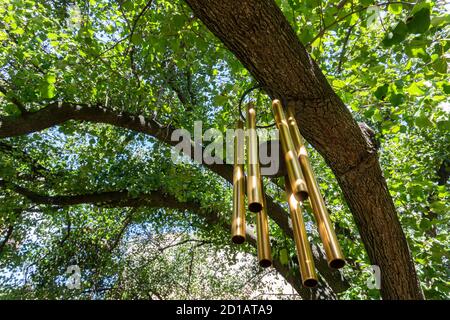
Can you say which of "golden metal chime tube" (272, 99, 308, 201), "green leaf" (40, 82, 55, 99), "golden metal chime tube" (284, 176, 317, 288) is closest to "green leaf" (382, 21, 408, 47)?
"golden metal chime tube" (272, 99, 308, 201)

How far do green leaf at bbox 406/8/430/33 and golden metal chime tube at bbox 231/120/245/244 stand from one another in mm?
812

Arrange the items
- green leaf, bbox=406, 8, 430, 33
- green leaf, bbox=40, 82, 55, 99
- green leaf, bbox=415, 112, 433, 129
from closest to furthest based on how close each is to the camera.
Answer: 1. green leaf, bbox=406, 8, 430, 33
2. green leaf, bbox=415, 112, 433, 129
3. green leaf, bbox=40, 82, 55, 99

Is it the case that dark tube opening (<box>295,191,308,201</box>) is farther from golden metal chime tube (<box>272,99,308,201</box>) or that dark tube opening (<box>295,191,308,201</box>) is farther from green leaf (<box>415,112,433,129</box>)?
green leaf (<box>415,112,433,129</box>)

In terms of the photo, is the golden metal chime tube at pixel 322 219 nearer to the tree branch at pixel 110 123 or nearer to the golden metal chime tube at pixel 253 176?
the golden metal chime tube at pixel 253 176

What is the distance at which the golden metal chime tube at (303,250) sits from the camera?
744mm

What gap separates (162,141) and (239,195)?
384 centimetres

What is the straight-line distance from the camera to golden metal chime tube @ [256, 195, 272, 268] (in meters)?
0.81

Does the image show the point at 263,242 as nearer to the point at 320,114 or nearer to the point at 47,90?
the point at 320,114

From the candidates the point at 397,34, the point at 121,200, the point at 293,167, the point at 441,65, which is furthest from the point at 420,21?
the point at 121,200

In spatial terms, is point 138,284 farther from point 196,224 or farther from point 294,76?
point 294,76

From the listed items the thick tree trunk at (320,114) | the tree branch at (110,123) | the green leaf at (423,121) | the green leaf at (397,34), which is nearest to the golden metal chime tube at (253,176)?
the thick tree trunk at (320,114)

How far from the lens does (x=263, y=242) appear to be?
0.85 m

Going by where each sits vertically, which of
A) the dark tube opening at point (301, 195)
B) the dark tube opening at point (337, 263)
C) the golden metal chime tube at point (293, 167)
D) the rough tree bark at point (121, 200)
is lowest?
the dark tube opening at point (337, 263)

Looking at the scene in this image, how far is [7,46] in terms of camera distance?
4406mm
